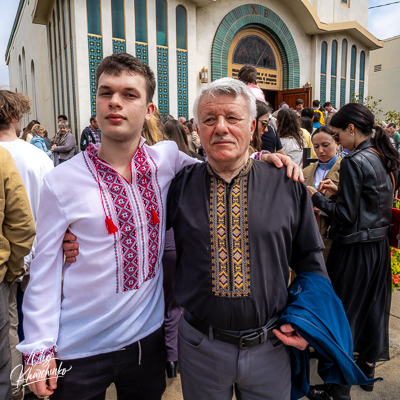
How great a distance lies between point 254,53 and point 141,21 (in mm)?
4506

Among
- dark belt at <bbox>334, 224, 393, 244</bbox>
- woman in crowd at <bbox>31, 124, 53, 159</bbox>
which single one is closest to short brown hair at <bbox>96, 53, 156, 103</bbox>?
dark belt at <bbox>334, 224, 393, 244</bbox>

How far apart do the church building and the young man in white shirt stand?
7904 millimetres

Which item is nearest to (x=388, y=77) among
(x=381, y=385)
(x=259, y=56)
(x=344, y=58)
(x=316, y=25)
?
(x=344, y=58)

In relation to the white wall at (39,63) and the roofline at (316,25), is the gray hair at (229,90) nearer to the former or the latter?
the white wall at (39,63)

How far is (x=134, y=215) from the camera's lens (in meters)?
1.53

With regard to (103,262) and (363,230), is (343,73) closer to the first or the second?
(363,230)

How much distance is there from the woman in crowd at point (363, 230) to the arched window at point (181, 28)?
27.0ft

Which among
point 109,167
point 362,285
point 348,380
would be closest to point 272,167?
point 109,167

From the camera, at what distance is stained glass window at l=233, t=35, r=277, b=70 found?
1127 centimetres

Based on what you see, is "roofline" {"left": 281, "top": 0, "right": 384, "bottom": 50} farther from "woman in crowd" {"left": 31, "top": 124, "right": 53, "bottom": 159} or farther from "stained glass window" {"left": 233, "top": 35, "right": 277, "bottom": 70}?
"woman in crowd" {"left": 31, "top": 124, "right": 53, "bottom": 159}

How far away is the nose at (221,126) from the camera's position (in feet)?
4.83

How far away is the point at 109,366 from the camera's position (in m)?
1.54

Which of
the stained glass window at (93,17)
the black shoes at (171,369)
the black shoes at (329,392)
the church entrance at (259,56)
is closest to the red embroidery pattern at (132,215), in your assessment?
the black shoes at (171,369)

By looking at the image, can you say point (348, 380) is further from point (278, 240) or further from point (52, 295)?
point (52, 295)
